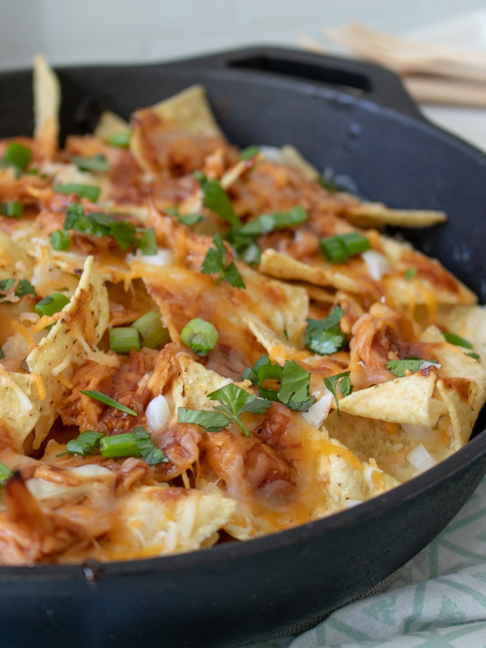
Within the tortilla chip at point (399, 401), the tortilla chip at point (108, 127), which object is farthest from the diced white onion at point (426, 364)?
the tortilla chip at point (108, 127)

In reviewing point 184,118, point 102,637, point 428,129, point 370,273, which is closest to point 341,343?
point 370,273

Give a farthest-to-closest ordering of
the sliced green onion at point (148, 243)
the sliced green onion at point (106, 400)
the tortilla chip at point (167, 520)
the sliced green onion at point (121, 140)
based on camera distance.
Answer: the sliced green onion at point (121, 140) < the sliced green onion at point (148, 243) < the sliced green onion at point (106, 400) < the tortilla chip at point (167, 520)

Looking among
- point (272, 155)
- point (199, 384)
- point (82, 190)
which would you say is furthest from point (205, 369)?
point (272, 155)

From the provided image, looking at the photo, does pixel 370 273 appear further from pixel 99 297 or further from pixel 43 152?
pixel 43 152

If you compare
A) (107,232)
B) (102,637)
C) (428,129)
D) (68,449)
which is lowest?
(102,637)

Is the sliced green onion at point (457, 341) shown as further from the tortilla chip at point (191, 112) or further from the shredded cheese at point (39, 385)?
the tortilla chip at point (191, 112)

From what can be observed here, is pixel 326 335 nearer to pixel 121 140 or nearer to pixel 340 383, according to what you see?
pixel 340 383
